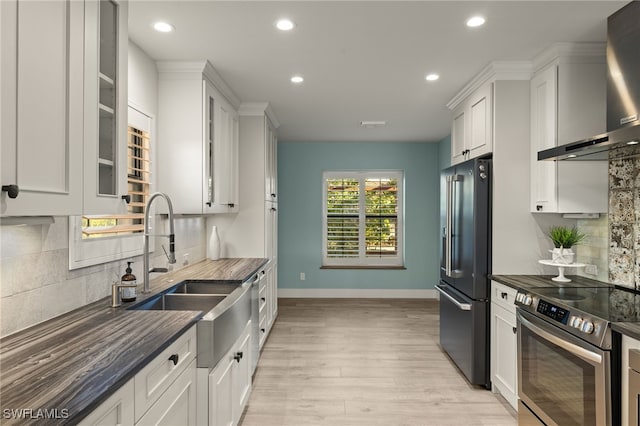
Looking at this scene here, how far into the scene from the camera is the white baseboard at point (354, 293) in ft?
20.1

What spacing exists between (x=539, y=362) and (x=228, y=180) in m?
2.79

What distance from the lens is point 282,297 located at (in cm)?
617

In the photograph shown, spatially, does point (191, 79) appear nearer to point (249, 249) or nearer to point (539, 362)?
point (249, 249)

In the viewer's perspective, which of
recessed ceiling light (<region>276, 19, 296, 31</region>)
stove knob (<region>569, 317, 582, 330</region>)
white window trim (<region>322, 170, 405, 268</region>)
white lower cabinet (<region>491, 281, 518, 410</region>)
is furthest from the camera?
white window trim (<region>322, 170, 405, 268</region>)

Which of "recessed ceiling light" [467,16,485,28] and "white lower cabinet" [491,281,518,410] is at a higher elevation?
"recessed ceiling light" [467,16,485,28]

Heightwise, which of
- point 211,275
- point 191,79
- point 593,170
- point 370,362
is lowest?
point 370,362

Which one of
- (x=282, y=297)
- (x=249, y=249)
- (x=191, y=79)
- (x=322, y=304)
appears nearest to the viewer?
(x=191, y=79)

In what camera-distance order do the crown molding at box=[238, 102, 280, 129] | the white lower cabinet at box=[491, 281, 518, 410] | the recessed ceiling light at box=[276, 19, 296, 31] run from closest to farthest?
the recessed ceiling light at box=[276, 19, 296, 31] → the white lower cabinet at box=[491, 281, 518, 410] → the crown molding at box=[238, 102, 280, 129]

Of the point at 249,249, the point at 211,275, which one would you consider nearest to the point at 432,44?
the point at 211,275

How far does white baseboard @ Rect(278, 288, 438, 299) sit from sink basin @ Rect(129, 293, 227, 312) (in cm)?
379

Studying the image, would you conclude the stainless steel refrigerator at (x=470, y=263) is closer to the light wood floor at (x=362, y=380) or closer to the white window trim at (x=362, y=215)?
the light wood floor at (x=362, y=380)

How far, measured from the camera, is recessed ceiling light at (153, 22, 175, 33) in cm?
230

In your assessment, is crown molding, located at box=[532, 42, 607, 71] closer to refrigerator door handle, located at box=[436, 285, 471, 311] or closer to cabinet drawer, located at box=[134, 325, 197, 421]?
refrigerator door handle, located at box=[436, 285, 471, 311]

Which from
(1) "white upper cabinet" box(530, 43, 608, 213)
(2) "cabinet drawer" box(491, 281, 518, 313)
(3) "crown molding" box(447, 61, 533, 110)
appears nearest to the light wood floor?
(2) "cabinet drawer" box(491, 281, 518, 313)
